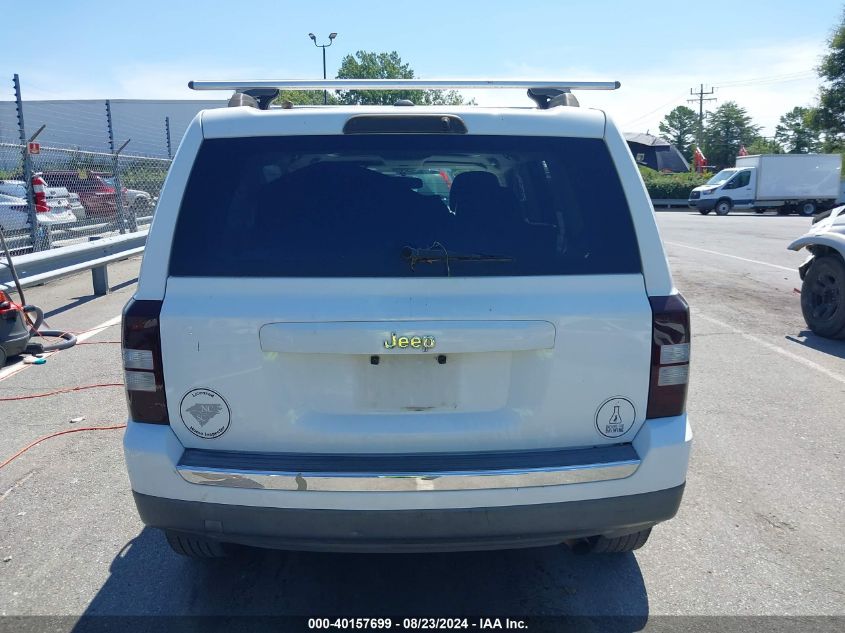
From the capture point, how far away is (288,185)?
2.88 meters

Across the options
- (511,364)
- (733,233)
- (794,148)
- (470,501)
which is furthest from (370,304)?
(794,148)

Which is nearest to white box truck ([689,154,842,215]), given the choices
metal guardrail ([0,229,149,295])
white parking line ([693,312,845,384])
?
white parking line ([693,312,845,384])

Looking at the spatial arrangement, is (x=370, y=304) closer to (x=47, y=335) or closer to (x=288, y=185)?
(x=288, y=185)

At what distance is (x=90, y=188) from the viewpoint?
45.5ft

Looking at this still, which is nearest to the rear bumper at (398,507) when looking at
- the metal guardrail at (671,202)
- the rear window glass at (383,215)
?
the rear window glass at (383,215)

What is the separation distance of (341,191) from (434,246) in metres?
0.43

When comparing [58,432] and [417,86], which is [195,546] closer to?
[417,86]

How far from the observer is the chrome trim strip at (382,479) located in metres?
2.62

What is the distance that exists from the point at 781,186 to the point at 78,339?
36713 millimetres

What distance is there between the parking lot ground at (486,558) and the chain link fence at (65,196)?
647cm

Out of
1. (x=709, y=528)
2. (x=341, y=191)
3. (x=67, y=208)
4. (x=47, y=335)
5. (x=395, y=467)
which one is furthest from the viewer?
(x=67, y=208)

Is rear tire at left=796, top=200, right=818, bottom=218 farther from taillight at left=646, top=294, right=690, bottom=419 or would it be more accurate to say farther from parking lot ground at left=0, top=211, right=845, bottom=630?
taillight at left=646, top=294, right=690, bottom=419

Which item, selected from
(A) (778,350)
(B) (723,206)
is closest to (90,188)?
(A) (778,350)

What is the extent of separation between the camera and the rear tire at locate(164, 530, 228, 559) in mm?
3090
